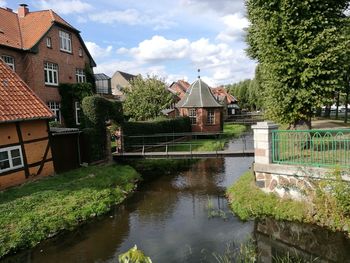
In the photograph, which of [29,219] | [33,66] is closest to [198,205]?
[29,219]

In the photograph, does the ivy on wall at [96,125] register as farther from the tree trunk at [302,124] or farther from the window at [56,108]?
the tree trunk at [302,124]

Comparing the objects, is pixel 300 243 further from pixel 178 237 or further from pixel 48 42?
pixel 48 42

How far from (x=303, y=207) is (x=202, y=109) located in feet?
93.2

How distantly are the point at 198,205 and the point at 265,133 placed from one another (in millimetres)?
4470

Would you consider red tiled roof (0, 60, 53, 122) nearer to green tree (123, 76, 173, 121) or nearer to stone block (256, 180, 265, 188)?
stone block (256, 180, 265, 188)

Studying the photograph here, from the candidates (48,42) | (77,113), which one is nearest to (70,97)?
(77,113)

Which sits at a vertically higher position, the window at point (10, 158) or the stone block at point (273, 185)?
the window at point (10, 158)

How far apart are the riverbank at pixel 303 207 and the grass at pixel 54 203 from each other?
5.95 m

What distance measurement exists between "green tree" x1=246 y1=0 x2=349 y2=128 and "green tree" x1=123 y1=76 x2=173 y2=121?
22745mm

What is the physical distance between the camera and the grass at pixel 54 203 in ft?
37.0

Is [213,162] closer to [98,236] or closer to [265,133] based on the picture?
[265,133]

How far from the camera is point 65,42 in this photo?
2839cm

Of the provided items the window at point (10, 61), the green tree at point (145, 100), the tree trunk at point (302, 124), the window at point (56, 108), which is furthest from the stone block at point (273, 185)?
the green tree at point (145, 100)

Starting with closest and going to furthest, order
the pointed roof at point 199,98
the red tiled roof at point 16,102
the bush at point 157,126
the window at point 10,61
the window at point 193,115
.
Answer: the red tiled roof at point 16,102 < the window at point 10,61 < the bush at point 157,126 < the pointed roof at point 199,98 < the window at point 193,115
